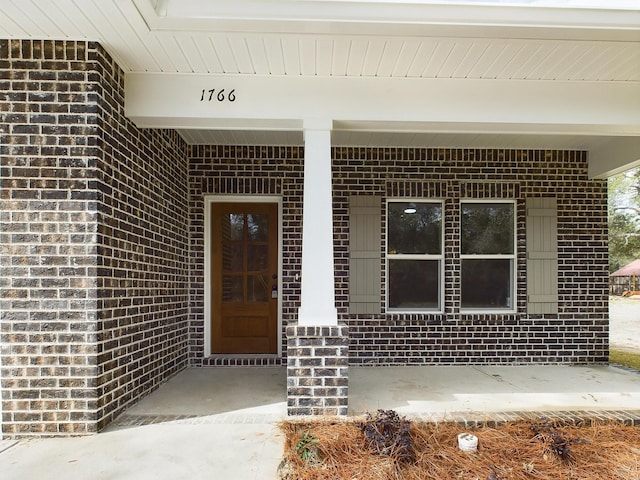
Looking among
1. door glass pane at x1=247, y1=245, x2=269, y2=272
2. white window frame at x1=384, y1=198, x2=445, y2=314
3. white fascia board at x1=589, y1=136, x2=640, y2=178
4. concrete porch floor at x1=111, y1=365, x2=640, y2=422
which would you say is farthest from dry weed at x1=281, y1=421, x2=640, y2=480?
white fascia board at x1=589, y1=136, x2=640, y2=178

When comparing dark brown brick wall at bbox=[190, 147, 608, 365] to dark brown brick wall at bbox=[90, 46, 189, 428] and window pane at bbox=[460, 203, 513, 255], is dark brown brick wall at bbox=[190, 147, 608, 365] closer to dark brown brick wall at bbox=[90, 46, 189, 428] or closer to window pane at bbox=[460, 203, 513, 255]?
window pane at bbox=[460, 203, 513, 255]

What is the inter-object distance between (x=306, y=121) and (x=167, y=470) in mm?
2690

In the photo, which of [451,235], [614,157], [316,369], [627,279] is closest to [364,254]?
[451,235]

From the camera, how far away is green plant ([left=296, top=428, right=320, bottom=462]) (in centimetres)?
263

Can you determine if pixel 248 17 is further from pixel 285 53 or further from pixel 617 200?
pixel 617 200

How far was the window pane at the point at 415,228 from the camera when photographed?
529cm

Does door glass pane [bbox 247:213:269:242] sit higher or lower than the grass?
higher

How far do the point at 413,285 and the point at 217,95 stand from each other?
324 centimetres

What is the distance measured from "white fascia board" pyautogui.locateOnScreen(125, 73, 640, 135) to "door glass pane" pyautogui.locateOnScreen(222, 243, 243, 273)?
→ 77.5 inches

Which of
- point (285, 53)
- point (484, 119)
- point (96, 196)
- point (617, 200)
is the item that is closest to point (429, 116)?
point (484, 119)

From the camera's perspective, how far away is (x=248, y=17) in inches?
105

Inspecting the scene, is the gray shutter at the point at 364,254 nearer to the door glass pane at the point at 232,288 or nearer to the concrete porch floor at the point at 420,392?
the concrete porch floor at the point at 420,392

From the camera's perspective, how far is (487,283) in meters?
5.33

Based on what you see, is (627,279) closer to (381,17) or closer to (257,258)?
(257,258)
